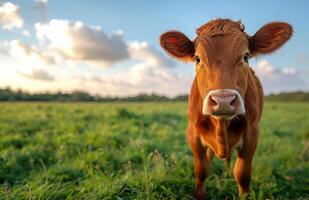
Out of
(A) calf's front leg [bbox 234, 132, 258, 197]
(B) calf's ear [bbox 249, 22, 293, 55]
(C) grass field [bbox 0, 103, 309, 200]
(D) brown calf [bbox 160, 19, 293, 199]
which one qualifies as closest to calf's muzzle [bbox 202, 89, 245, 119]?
(D) brown calf [bbox 160, 19, 293, 199]

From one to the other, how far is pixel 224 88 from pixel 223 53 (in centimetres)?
53

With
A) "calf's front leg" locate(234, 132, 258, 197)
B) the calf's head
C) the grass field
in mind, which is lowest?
the grass field

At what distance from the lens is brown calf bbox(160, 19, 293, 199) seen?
3.63 m

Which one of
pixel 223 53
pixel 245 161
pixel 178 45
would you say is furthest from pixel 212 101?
pixel 178 45

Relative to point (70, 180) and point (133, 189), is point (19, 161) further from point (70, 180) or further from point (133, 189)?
point (133, 189)

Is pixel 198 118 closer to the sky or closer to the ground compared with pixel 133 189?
closer to the sky

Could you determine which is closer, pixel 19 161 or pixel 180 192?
pixel 180 192

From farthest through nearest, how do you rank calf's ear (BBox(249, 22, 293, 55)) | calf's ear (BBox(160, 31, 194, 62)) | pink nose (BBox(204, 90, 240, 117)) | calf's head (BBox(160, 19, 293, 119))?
calf's ear (BBox(160, 31, 194, 62)) → calf's ear (BBox(249, 22, 293, 55)) → calf's head (BBox(160, 19, 293, 119)) → pink nose (BBox(204, 90, 240, 117))

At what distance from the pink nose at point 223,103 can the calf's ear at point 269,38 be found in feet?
4.40

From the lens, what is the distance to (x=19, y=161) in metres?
6.53

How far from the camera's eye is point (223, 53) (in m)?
3.94

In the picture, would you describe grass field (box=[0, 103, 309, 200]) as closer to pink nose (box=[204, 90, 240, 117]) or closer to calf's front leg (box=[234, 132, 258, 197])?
calf's front leg (box=[234, 132, 258, 197])

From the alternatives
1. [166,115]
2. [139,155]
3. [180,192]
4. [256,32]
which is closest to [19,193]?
[180,192]

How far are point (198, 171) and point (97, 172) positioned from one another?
1.63 meters
